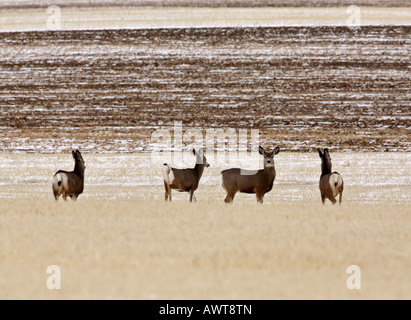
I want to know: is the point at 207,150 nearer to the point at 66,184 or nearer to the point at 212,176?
the point at 212,176

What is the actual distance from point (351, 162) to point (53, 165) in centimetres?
1229

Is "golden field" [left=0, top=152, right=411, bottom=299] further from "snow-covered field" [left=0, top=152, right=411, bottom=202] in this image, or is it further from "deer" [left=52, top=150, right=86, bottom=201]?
"snow-covered field" [left=0, top=152, right=411, bottom=202]

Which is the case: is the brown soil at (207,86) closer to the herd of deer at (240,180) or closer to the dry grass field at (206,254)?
the herd of deer at (240,180)

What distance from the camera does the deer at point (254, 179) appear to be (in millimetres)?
18094

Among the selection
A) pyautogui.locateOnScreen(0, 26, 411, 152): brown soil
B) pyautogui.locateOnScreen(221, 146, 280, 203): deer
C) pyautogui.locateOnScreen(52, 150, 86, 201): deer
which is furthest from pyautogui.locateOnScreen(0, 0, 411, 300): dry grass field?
pyautogui.locateOnScreen(221, 146, 280, 203): deer

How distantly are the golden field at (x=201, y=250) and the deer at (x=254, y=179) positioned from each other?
1522mm

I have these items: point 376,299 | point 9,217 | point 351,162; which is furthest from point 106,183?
point 376,299

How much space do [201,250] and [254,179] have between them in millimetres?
8041

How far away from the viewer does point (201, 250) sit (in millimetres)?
10328

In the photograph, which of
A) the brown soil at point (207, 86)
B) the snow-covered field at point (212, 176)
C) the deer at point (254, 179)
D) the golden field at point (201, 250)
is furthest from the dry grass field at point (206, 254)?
the brown soil at point (207, 86)

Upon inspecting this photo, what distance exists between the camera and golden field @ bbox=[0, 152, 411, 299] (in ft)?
27.5

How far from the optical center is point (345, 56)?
51.0 m

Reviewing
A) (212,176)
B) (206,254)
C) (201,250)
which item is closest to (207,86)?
(212,176)

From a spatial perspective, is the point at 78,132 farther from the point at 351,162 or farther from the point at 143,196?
the point at 143,196
